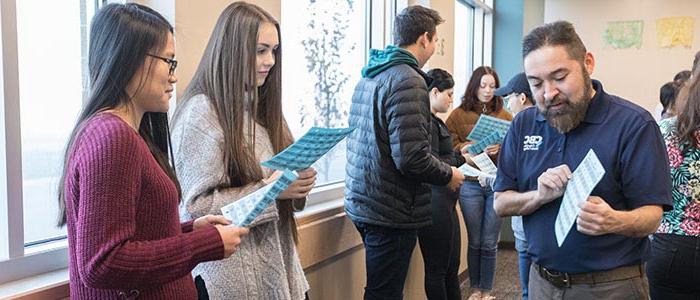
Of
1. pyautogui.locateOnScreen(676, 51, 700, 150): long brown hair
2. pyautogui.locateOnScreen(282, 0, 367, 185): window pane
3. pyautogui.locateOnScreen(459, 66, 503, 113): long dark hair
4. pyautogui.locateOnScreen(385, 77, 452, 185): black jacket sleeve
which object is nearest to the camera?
pyautogui.locateOnScreen(676, 51, 700, 150): long brown hair

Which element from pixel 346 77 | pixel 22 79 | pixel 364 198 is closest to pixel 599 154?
pixel 364 198

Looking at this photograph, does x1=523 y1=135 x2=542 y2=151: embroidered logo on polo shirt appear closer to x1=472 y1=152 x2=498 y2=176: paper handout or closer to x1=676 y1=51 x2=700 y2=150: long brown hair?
x1=676 y1=51 x2=700 y2=150: long brown hair

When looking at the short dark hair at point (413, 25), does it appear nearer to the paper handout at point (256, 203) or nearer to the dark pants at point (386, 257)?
the dark pants at point (386, 257)

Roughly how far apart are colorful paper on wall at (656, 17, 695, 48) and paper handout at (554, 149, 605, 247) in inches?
188

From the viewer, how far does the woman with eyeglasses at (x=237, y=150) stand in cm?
142

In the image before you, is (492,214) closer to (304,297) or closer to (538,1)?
(304,297)

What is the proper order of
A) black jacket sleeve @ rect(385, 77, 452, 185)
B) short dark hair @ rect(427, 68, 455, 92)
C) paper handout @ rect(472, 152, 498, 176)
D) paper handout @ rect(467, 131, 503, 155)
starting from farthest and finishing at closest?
short dark hair @ rect(427, 68, 455, 92), paper handout @ rect(467, 131, 503, 155), paper handout @ rect(472, 152, 498, 176), black jacket sleeve @ rect(385, 77, 452, 185)

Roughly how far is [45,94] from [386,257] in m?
1.34

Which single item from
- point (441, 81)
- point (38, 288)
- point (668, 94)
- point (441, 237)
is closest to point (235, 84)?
point (38, 288)

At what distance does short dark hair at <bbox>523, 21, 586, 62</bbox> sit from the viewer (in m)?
1.46

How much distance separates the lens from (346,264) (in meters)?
2.68

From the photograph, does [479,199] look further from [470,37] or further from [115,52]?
[115,52]

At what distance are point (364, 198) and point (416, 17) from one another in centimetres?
77

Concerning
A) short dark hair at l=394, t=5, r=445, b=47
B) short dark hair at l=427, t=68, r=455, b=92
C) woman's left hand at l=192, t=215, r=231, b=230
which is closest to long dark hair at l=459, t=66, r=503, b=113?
short dark hair at l=427, t=68, r=455, b=92
